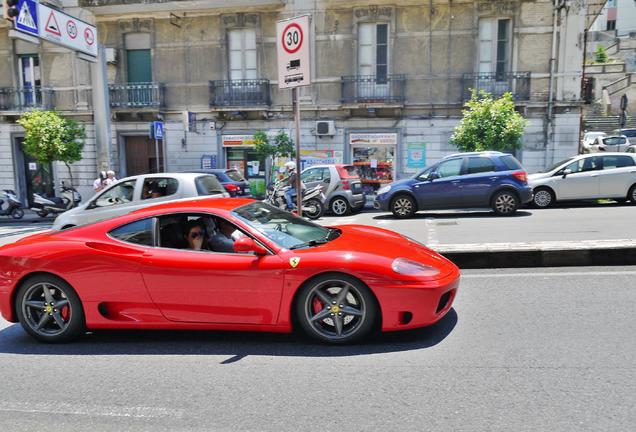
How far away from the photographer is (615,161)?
13609mm

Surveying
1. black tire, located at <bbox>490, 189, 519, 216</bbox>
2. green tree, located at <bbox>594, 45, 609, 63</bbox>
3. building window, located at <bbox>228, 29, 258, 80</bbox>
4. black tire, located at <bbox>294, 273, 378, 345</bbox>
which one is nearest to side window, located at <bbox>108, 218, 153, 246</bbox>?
black tire, located at <bbox>294, 273, 378, 345</bbox>

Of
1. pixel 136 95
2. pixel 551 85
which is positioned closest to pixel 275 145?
pixel 136 95

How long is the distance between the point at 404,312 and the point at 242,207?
1.89m

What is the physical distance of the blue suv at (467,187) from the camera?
12438mm

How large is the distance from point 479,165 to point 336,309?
9.60m

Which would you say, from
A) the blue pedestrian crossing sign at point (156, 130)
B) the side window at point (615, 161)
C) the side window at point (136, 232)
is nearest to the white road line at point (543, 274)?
the side window at point (136, 232)

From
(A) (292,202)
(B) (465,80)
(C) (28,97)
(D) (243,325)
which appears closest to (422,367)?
(D) (243,325)

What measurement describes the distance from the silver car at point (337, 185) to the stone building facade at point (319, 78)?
489 centimetres

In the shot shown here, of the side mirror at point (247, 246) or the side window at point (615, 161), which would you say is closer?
the side mirror at point (247, 246)

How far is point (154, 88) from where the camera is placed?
20688mm

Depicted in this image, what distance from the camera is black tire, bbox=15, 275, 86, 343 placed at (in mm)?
4613

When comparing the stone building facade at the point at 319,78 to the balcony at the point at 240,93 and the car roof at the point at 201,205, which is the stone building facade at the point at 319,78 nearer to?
the balcony at the point at 240,93

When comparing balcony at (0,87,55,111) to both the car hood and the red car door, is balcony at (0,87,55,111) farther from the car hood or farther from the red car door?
the car hood

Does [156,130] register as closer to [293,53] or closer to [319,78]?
[319,78]
